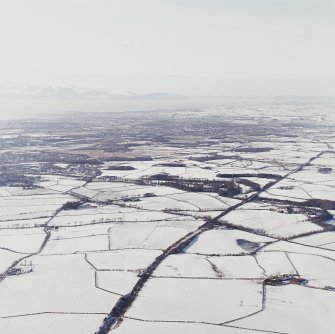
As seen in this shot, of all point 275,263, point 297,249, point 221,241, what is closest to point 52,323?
point 275,263

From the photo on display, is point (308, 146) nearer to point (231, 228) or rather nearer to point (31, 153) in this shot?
point (31, 153)

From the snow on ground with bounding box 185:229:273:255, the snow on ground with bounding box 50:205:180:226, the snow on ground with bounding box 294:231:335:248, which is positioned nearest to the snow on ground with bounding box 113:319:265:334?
the snow on ground with bounding box 185:229:273:255

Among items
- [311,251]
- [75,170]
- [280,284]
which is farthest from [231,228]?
[75,170]

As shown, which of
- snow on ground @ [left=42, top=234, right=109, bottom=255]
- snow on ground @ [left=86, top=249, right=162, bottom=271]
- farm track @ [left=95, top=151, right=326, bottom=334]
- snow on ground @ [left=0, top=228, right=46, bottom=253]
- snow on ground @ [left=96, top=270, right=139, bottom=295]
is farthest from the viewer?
snow on ground @ [left=0, top=228, right=46, bottom=253]

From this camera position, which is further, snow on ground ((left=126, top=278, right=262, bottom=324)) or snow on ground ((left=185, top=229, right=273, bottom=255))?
snow on ground ((left=185, top=229, right=273, bottom=255))

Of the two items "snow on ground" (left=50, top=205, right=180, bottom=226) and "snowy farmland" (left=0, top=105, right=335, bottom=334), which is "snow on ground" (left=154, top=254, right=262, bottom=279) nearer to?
"snowy farmland" (left=0, top=105, right=335, bottom=334)

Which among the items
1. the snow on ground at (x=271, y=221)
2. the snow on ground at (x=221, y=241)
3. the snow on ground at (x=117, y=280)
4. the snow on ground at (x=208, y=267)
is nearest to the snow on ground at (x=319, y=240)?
the snow on ground at (x=271, y=221)

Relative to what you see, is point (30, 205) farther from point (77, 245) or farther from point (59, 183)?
point (77, 245)

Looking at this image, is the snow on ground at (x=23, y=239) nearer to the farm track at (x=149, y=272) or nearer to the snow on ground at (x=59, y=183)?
the farm track at (x=149, y=272)
